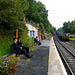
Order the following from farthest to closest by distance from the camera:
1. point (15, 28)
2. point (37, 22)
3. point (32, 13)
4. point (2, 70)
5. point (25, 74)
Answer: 1. point (37, 22)
2. point (32, 13)
3. point (15, 28)
4. point (25, 74)
5. point (2, 70)

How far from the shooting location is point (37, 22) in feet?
103

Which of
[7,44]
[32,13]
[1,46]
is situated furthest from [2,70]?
[32,13]

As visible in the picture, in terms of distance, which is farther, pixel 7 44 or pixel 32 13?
pixel 32 13

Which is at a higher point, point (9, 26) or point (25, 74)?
point (9, 26)

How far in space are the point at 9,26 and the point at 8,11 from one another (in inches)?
59.7

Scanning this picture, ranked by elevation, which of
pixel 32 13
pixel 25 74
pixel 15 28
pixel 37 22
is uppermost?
pixel 32 13

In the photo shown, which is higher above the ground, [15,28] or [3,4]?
[3,4]

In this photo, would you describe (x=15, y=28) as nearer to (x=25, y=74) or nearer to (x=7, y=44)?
(x=7, y=44)

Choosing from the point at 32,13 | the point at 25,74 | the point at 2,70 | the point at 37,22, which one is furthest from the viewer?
the point at 37,22

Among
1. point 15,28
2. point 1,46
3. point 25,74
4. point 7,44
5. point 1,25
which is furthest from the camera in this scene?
point 15,28

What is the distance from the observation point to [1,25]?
7156 millimetres

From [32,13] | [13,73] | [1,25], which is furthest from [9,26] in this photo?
[32,13]

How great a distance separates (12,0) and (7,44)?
3392 mm

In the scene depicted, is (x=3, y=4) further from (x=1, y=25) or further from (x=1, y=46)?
(x=1, y=46)
